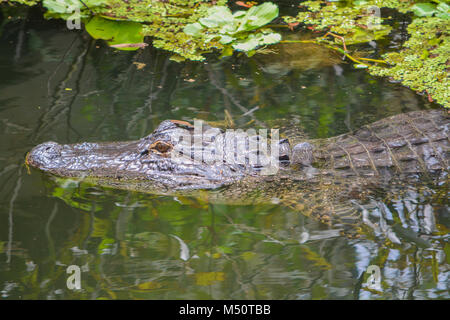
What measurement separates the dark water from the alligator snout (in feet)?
0.44

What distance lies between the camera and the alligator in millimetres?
3762

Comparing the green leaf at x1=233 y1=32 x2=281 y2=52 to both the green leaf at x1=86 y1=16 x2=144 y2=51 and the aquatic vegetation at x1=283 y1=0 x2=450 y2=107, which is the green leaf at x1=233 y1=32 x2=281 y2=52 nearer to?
Answer: the aquatic vegetation at x1=283 y1=0 x2=450 y2=107

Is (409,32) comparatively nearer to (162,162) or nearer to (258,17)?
(258,17)

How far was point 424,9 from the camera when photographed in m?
5.89

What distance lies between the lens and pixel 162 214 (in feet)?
11.7

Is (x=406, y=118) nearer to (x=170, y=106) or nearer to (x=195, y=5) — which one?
(x=170, y=106)

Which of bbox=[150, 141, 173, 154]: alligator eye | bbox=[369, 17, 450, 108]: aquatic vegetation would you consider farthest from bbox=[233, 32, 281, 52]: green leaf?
bbox=[150, 141, 173, 154]: alligator eye

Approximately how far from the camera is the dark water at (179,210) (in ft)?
9.90

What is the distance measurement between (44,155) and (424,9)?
4.58m

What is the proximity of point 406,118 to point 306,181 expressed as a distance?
1.09 m

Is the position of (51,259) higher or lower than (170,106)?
lower

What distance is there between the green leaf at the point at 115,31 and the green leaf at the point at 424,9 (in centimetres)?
321

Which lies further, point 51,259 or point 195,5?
point 195,5
